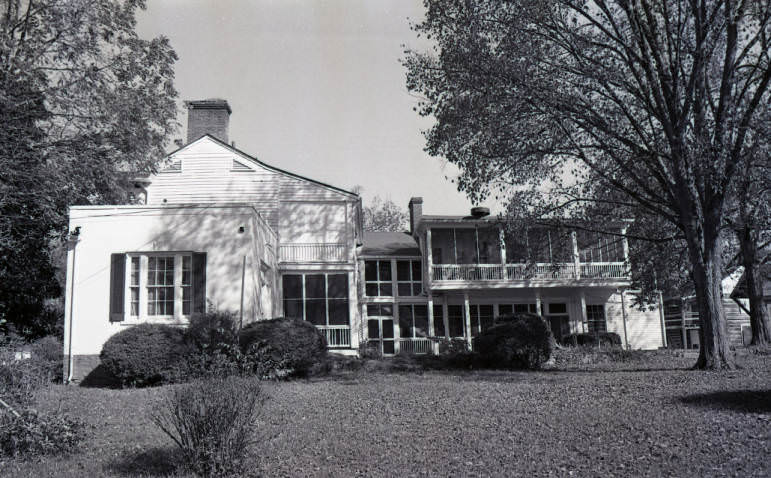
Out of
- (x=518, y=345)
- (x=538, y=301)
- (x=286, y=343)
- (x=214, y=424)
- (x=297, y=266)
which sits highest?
(x=297, y=266)

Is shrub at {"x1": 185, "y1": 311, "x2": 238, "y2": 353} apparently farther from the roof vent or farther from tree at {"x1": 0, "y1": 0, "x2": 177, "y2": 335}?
the roof vent

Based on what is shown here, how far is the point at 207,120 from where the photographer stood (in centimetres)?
2800

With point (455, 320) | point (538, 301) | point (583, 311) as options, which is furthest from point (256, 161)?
point (583, 311)

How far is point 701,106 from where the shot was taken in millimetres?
15148

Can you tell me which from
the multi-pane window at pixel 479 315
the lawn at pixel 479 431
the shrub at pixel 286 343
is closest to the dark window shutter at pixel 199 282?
the shrub at pixel 286 343

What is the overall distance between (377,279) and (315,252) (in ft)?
17.7

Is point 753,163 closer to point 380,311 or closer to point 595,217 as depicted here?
point 595,217

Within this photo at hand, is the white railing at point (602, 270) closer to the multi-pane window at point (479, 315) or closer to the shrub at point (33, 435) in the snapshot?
the multi-pane window at point (479, 315)

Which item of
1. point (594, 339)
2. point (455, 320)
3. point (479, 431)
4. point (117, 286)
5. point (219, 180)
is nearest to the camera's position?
point (479, 431)

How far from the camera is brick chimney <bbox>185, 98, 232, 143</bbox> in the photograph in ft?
91.3

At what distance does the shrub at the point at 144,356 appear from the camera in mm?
14461

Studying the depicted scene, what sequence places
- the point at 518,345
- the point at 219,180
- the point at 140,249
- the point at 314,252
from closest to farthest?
the point at 140,249
the point at 518,345
the point at 314,252
the point at 219,180

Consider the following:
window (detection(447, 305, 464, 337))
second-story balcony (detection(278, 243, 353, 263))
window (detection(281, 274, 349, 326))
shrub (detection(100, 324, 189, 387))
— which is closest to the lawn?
shrub (detection(100, 324, 189, 387))

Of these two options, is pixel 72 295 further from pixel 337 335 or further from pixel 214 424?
pixel 214 424
